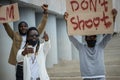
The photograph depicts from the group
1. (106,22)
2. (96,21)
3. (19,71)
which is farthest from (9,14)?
(106,22)

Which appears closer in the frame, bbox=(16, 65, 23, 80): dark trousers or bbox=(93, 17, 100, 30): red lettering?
bbox=(93, 17, 100, 30): red lettering

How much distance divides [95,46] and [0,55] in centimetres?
355

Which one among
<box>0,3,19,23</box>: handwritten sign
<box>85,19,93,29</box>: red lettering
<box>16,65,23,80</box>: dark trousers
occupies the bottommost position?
<box>16,65,23,80</box>: dark trousers

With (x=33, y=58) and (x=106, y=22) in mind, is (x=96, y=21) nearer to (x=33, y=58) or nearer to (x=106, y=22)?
(x=106, y=22)

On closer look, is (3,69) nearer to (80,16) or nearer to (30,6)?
(30,6)

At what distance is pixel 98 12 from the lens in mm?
6277

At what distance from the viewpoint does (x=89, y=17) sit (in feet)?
20.6

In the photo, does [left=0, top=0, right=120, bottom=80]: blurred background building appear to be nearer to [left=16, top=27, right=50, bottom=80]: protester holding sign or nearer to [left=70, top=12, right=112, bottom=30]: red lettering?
[left=70, top=12, right=112, bottom=30]: red lettering

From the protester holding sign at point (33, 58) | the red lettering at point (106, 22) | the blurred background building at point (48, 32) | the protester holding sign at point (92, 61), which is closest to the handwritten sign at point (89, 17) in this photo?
the red lettering at point (106, 22)

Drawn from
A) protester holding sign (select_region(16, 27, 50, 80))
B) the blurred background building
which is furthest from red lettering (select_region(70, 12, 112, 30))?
the blurred background building

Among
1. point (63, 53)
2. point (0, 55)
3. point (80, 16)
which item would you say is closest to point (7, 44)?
point (0, 55)

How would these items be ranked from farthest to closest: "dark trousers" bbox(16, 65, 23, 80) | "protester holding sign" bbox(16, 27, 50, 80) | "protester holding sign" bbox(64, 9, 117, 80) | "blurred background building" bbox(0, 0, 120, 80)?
"blurred background building" bbox(0, 0, 120, 80)
"dark trousers" bbox(16, 65, 23, 80)
"protester holding sign" bbox(64, 9, 117, 80)
"protester holding sign" bbox(16, 27, 50, 80)

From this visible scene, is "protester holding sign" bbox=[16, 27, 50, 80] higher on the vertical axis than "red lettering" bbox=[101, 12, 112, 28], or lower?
lower

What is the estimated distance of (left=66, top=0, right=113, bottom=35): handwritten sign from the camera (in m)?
6.18
